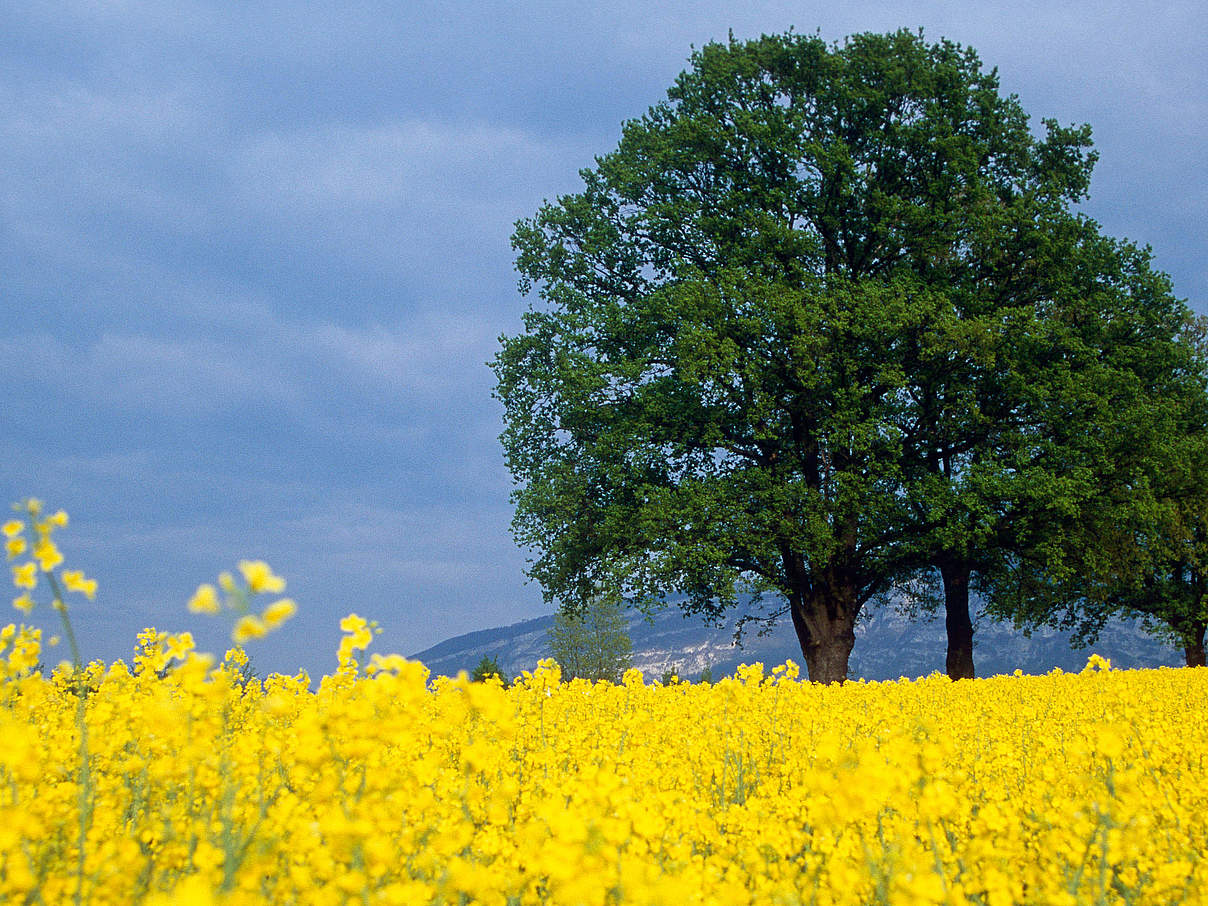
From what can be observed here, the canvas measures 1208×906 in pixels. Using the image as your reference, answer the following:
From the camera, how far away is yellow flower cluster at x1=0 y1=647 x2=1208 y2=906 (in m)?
3.01

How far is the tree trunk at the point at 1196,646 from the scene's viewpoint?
26.5 m

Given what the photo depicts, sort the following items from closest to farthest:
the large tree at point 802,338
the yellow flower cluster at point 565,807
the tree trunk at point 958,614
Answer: the yellow flower cluster at point 565,807 < the large tree at point 802,338 < the tree trunk at point 958,614

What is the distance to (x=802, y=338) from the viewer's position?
18.0 meters

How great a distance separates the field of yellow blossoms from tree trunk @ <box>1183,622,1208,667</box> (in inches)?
908

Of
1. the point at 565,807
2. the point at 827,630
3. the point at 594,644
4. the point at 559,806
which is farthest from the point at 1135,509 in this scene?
the point at 594,644

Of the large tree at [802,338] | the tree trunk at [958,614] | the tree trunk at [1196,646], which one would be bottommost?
the tree trunk at [1196,646]

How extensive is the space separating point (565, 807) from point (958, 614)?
20678 mm

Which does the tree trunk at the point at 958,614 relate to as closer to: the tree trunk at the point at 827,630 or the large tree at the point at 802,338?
the large tree at the point at 802,338

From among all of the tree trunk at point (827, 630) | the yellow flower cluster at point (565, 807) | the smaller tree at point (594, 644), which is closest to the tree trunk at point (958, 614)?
the tree trunk at point (827, 630)

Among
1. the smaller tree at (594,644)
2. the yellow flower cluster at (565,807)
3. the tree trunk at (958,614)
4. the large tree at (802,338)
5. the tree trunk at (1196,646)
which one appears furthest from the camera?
the smaller tree at (594,644)

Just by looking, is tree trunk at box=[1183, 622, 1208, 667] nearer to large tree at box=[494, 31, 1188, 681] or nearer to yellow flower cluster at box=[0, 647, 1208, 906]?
large tree at box=[494, 31, 1188, 681]

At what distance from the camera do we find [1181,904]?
13.3ft

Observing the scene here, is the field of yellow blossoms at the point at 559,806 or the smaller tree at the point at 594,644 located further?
the smaller tree at the point at 594,644

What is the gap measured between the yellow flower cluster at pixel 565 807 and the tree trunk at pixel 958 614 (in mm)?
14202
